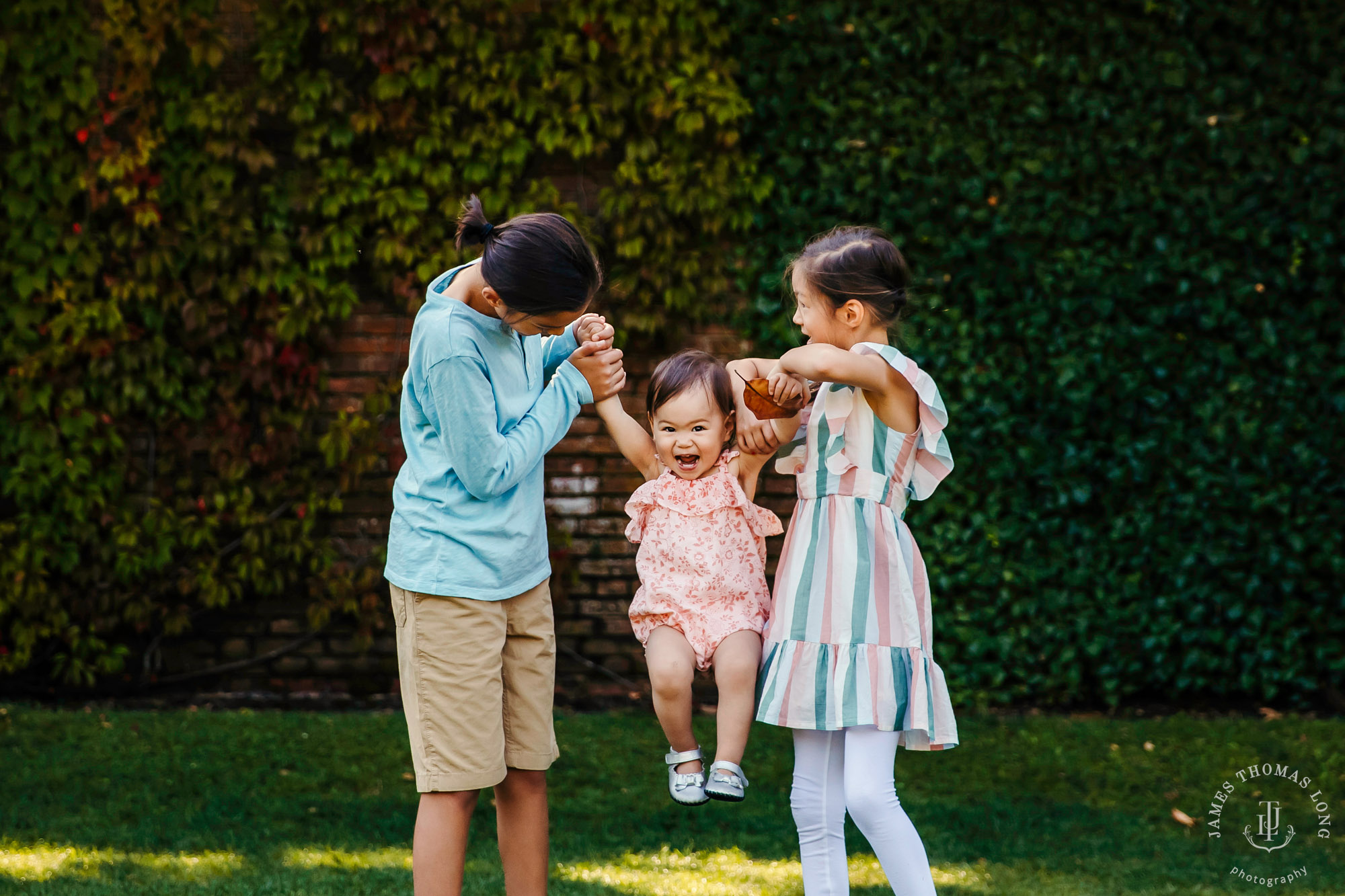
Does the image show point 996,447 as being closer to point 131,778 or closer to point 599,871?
point 599,871

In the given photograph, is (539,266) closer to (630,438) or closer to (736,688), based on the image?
(630,438)

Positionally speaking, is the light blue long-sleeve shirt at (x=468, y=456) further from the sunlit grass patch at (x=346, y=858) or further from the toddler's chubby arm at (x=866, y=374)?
the sunlit grass patch at (x=346, y=858)

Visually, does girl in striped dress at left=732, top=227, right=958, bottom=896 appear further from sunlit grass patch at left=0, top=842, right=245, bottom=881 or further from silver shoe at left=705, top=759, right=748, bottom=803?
sunlit grass patch at left=0, top=842, right=245, bottom=881

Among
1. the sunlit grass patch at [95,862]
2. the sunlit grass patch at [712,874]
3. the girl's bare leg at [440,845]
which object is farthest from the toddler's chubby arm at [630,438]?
the sunlit grass patch at [95,862]

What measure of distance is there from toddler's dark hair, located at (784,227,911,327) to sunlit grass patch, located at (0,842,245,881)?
228 centimetres

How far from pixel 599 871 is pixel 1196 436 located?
2.96 m

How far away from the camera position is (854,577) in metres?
2.38

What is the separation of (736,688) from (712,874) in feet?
3.60

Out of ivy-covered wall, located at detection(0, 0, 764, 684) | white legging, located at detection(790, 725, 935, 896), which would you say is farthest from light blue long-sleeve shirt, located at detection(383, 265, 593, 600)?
ivy-covered wall, located at detection(0, 0, 764, 684)

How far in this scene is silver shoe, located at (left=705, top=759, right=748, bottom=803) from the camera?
2.29 meters

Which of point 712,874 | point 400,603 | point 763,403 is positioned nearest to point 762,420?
point 763,403

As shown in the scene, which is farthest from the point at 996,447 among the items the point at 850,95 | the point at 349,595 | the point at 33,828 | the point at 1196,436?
the point at 33,828

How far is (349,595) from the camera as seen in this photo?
4805mm

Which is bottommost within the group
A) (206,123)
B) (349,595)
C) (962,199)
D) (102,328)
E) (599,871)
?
(599,871)
